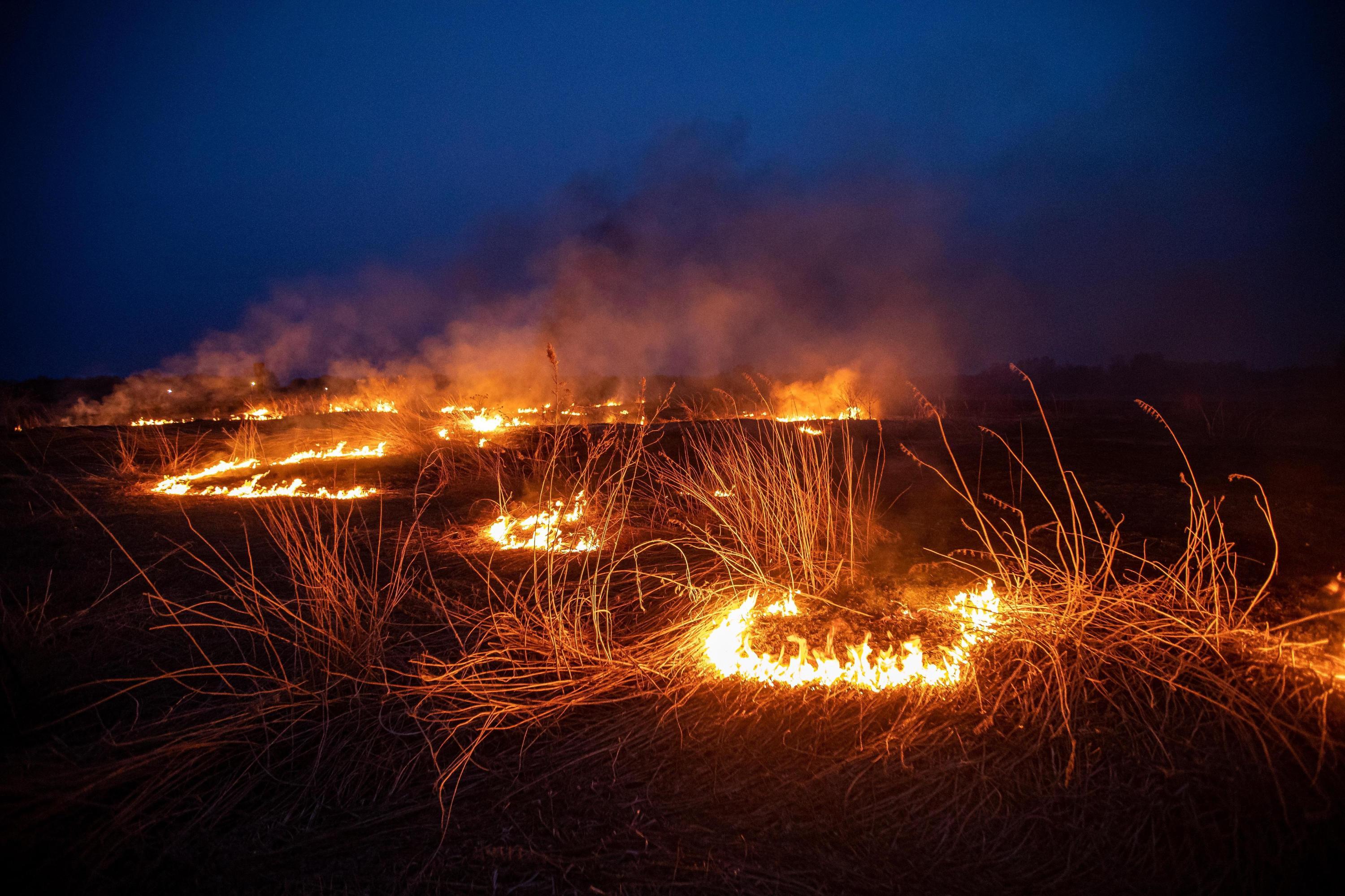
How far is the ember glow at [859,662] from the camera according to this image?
2525 mm

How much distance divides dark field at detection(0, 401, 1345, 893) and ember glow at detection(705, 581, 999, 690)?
102 millimetres

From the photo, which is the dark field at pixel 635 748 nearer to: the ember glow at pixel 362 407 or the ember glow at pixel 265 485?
the ember glow at pixel 265 485

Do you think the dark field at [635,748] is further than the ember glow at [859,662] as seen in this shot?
No

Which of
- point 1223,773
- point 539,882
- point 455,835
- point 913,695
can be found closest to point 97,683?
point 455,835

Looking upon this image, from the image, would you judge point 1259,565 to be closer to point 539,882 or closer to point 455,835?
point 539,882

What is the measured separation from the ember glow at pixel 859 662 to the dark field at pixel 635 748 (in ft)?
0.33

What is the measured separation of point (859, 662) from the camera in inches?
103

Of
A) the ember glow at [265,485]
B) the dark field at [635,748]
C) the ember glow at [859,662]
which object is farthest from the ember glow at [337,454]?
the ember glow at [859,662]

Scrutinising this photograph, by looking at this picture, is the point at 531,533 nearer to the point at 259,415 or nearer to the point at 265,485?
the point at 265,485

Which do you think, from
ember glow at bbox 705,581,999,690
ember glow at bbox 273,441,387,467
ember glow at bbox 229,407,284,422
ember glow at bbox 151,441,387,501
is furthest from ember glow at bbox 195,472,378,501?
ember glow at bbox 705,581,999,690

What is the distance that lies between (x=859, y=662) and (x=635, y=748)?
1.13 m

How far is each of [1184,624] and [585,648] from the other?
2741 millimetres

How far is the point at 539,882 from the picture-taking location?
162 centimetres

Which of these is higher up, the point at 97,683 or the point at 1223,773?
the point at 97,683
